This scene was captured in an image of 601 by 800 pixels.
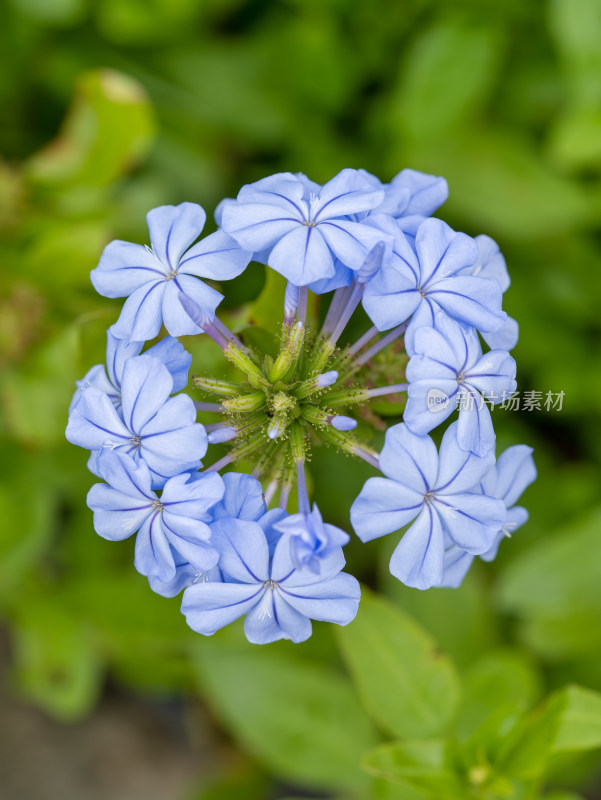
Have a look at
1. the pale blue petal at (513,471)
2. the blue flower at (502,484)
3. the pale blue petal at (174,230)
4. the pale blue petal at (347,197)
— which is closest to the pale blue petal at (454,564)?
the blue flower at (502,484)

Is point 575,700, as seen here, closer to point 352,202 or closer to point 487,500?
point 487,500

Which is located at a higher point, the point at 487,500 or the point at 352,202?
the point at 352,202

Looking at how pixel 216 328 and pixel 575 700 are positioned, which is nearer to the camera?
pixel 216 328

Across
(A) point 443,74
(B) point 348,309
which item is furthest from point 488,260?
A: (A) point 443,74

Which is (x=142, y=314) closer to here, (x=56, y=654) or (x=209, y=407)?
(x=209, y=407)

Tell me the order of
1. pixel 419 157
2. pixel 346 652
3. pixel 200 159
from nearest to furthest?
1. pixel 346 652
2. pixel 419 157
3. pixel 200 159

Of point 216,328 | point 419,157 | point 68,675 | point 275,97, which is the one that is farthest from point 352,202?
point 68,675

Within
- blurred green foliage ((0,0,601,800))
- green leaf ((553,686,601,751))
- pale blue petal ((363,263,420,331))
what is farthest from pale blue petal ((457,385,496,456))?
blurred green foliage ((0,0,601,800))
